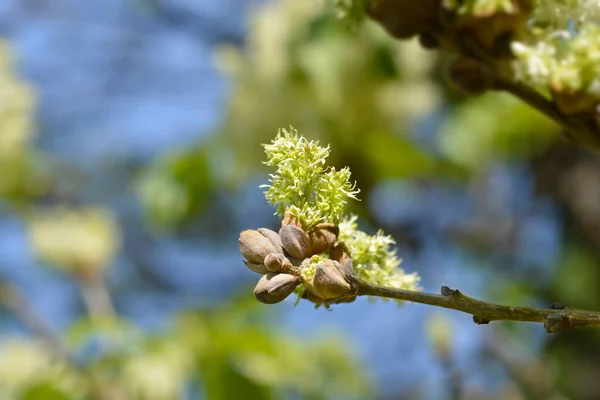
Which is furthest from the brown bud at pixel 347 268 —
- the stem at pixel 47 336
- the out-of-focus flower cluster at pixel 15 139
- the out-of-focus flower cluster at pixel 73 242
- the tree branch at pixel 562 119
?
the out-of-focus flower cluster at pixel 15 139

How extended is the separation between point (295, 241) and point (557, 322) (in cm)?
16

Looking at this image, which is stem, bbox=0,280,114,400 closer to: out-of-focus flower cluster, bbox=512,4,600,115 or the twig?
the twig

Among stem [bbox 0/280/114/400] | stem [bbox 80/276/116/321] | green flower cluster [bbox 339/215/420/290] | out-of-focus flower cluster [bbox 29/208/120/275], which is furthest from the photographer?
out-of-focus flower cluster [bbox 29/208/120/275]

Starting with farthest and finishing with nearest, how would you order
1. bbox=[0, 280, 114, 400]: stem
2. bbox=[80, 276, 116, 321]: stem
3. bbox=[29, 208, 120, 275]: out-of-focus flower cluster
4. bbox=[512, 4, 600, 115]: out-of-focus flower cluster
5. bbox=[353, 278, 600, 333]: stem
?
bbox=[29, 208, 120, 275]: out-of-focus flower cluster
bbox=[80, 276, 116, 321]: stem
bbox=[0, 280, 114, 400]: stem
bbox=[512, 4, 600, 115]: out-of-focus flower cluster
bbox=[353, 278, 600, 333]: stem

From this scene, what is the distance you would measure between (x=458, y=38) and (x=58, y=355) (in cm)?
118

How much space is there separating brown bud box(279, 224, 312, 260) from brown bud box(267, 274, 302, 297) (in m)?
0.02

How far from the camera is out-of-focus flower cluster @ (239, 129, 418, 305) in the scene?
484 mm

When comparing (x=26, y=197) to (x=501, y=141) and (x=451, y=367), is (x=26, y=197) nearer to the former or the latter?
(x=501, y=141)

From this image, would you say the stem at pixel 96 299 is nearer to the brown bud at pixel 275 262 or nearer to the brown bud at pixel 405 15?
the brown bud at pixel 405 15

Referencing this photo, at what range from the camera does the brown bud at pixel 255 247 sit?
50 cm

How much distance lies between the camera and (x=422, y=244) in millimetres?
2000

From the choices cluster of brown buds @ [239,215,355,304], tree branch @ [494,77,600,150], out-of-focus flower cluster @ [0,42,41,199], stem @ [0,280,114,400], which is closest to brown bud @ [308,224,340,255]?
cluster of brown buds @ [239,215,355,304]

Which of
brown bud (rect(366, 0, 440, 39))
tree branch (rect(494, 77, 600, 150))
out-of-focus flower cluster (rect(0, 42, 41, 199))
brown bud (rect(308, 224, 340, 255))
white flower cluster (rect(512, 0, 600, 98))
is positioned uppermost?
out-of-focus flower cluster (rect(0, 42, 41, 199))

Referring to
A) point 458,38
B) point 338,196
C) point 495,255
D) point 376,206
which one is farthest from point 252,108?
point 338,196
